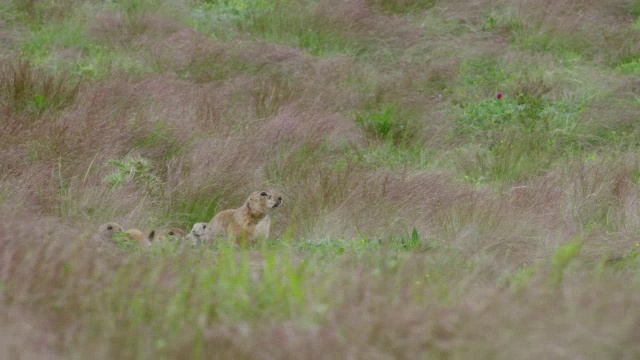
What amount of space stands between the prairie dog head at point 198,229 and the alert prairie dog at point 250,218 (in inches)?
1.1

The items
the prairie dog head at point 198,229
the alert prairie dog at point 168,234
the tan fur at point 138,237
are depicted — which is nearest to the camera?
the tan fur at point 138,237

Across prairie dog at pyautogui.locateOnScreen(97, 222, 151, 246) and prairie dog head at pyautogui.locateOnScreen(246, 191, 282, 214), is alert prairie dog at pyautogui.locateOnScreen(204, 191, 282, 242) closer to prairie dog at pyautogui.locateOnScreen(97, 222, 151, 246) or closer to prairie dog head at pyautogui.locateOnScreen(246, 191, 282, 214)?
prairie dog head at pyautogui.locateOnScreen(246, 191, 282, 214)

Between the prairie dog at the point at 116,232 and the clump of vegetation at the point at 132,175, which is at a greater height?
the prairie dog at the point at 116,232

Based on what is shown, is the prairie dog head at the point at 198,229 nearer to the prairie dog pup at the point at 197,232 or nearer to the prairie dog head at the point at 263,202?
the prairie dog pup at the point at 197,232

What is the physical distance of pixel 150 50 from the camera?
12875 mm

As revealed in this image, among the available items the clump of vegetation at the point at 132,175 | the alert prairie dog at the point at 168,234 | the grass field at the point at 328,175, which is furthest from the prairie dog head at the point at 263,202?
the clump of vegetation at the point at 132,175

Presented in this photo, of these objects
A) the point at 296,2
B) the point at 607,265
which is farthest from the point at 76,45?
the point at 607,265

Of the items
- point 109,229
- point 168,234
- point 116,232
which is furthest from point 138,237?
point 168,234

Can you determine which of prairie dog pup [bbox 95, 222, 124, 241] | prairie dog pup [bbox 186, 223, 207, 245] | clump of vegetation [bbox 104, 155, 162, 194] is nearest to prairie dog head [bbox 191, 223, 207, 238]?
prairie dog pup [bbox 186, 223, 207, 245]

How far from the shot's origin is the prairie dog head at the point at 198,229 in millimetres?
7812

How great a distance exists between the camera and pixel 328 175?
898cm

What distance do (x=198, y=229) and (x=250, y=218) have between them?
1.21ft

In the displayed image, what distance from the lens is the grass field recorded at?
395 centimetres

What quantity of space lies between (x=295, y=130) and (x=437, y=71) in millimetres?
3429
